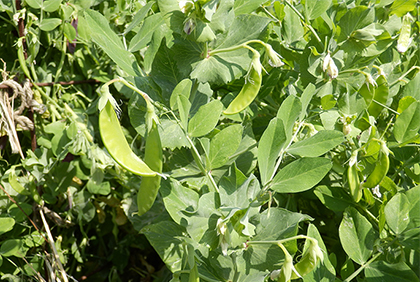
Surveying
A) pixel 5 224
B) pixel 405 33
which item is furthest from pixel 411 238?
pixel 5 224

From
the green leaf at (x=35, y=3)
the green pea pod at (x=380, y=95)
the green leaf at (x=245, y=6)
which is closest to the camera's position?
the green leaf at (x=245, y=6)

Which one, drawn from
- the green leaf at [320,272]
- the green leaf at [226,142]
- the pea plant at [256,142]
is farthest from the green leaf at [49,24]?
the green leaf at [320,272]

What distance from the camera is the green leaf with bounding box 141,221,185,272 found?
645mm

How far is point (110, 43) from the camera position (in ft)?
2.12

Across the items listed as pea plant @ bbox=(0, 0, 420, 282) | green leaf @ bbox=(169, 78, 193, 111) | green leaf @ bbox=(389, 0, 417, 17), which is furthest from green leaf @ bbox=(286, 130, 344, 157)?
green leaf @ bbox=(389, 0, 417, 17)

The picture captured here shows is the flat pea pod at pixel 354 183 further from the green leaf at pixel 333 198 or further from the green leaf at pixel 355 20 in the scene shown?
the green leaf at pixel 355 20

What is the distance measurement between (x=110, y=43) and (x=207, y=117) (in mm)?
208

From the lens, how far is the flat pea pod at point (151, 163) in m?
0.49

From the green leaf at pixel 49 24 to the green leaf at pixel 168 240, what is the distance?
59 centimetres

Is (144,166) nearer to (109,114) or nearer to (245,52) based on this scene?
(109,114)

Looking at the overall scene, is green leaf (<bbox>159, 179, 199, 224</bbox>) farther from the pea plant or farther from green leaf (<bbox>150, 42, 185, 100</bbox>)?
green leaf (<bbox>150, 42, 185, 100</bbox>)

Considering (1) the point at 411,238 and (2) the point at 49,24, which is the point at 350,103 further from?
(2) the point at 49,24

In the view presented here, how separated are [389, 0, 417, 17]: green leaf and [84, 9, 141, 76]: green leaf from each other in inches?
23.8

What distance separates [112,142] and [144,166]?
5 centimetres
